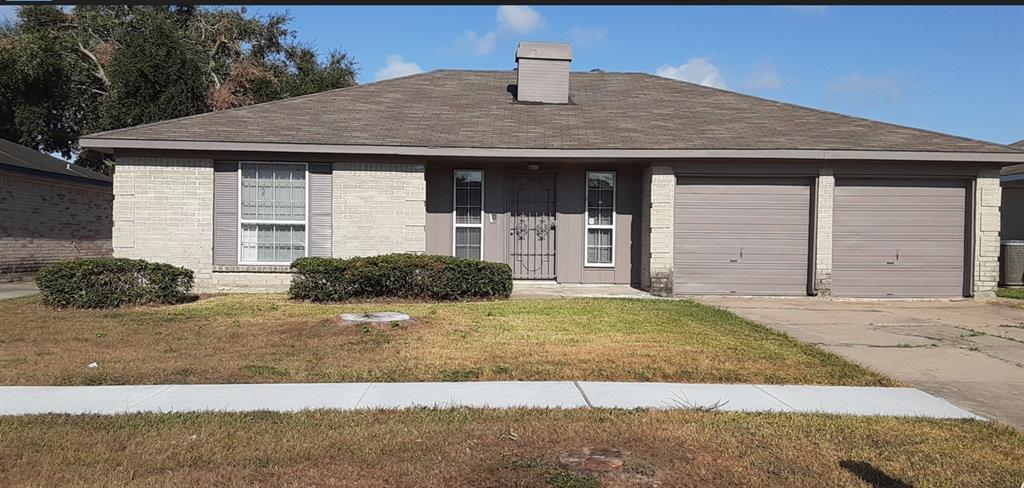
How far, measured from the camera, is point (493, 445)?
15.7 feet

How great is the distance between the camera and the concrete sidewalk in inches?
230

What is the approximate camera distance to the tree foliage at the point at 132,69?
24.0 m

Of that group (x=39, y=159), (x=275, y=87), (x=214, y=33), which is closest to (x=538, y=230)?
(x=39, y=159)

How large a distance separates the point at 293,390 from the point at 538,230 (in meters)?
8.98

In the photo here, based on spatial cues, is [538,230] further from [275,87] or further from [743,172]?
[275,87]

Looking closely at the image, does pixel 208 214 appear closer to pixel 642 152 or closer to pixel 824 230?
pixel 642 152

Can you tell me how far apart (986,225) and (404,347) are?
468 inches

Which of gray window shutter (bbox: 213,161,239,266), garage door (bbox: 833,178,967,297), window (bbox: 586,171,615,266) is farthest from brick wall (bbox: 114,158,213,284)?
garage door (bbox: 833,178,967,297)

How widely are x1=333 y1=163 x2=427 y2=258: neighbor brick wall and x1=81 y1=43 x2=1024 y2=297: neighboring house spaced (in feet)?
0.09

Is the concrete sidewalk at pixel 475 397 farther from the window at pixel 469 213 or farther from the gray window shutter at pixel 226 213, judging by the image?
the window at pixel 469 213

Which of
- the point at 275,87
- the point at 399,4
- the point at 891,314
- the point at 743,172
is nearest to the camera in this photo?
the point at 399,4

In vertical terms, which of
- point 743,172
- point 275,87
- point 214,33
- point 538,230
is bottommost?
point 538,230

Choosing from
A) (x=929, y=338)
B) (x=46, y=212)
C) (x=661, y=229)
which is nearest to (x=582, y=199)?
(x=661, y=229)

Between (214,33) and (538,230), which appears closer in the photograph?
(538,230)
